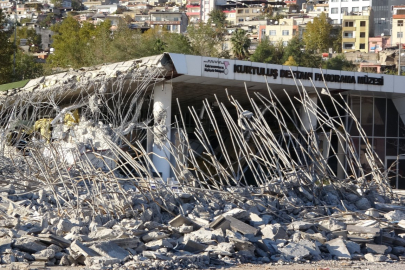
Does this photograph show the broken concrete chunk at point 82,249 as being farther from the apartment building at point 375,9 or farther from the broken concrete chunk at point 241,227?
the apartment building at point 375,9

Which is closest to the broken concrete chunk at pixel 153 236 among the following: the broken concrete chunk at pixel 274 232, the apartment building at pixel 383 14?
the broken concrete chunk at pixel 274 232

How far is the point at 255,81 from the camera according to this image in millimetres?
22250

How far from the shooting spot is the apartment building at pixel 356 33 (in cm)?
8500

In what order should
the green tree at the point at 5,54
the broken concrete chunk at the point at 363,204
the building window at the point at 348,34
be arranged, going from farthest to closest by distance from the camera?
1. the building window at the point at 348,34
2. the green tree at the point at 5,54
3. the broken concrete chunk at the point at 363,204

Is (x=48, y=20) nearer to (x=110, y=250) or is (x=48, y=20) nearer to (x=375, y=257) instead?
(x=110, y=250)

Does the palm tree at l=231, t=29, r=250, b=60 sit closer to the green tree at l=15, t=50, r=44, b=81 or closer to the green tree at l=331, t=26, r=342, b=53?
the green tree at l=15, t=50, r=44, b=81

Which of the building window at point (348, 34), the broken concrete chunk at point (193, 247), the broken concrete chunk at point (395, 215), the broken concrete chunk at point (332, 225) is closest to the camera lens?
the broken concrete chunk at point (193, 247)

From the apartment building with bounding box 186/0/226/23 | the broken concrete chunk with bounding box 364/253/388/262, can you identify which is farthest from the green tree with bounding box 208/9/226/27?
the broken concrete chunk with bounding box 364/253/388/262

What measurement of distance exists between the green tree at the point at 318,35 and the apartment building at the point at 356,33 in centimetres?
244

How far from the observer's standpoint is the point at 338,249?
30.3ft

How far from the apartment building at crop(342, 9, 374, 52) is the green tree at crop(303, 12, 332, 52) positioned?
2.44 m

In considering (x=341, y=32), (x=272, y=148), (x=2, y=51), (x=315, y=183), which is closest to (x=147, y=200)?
(x=272, y=148)

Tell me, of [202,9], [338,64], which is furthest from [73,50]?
[202,9]

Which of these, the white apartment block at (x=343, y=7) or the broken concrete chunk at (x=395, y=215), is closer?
Result: the broken concrete chunk at (x=395, y=215)
